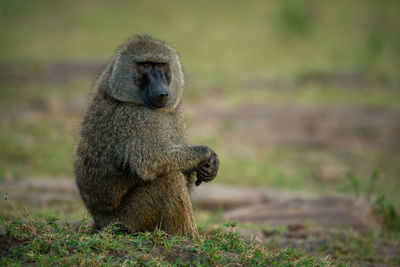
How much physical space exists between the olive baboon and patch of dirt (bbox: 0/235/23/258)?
2.75 ft

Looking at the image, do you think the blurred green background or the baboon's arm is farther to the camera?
the blurred green background

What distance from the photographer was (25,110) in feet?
40.6

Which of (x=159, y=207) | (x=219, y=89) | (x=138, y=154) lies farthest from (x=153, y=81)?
(x=219, y=89)

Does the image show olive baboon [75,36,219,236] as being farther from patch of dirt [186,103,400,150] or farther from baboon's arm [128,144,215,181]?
patch of dirt [186,103,400,150]

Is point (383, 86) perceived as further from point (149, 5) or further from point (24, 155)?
point (149, 5)

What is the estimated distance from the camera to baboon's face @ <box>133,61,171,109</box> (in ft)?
13.6

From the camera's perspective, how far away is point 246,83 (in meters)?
18.0

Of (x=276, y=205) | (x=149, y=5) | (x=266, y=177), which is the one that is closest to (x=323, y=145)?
(x=266, y=177)

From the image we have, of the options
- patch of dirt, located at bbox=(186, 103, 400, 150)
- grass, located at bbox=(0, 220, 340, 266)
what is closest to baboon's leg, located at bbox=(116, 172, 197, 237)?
grass, located at bbox=(0, 220, 340, 266)

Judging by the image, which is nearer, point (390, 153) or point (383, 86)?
point (390, 153)

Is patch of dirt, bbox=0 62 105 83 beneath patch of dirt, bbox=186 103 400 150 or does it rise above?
above

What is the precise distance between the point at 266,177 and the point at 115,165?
20.0ft

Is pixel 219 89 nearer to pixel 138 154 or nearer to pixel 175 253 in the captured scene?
pixel 138 154

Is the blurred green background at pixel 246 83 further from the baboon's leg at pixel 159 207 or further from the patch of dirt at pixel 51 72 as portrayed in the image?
the baboon's leg at pixel 159 207
